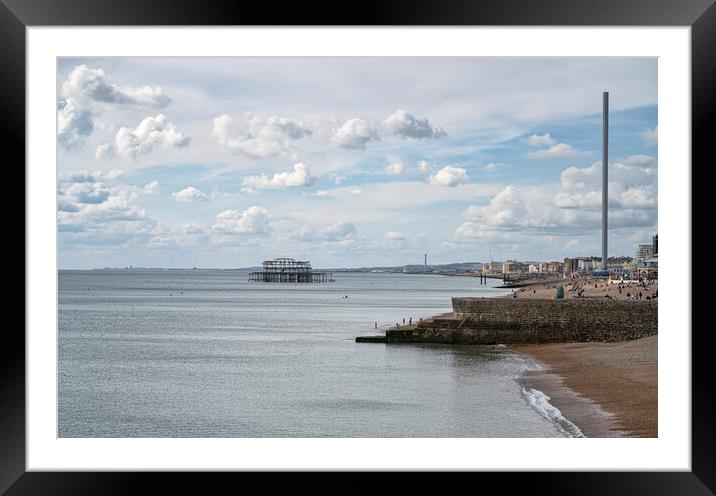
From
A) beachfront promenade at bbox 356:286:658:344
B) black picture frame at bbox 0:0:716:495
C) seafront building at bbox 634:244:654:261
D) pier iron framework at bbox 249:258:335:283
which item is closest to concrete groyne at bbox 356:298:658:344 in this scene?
beachfront promenade at bbox 356:286:658:344

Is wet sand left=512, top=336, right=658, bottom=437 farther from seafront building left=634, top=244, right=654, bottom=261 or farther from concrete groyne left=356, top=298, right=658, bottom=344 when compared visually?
seafront building left=634, top=244, right=654, bottom=261

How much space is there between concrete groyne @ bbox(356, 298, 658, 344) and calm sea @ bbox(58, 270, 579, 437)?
49 cm

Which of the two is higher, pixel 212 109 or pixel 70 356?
pixel 212 109

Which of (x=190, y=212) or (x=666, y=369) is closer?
(x=666, y=369)

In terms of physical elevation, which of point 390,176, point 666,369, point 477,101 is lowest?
point 666,369

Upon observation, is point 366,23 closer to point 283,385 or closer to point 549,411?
point 549,411

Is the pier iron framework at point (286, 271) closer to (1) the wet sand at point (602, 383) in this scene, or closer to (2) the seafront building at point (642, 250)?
(2) the seafront building at point (642, 250)

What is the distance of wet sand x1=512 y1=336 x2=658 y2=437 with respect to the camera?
9133 millimetres

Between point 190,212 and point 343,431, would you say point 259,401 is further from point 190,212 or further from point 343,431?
point 190,212

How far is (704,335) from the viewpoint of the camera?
2.94 meters

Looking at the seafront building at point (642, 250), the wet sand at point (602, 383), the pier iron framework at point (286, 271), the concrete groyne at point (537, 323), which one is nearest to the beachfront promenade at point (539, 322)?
the concrete groyne at point (537, 323)

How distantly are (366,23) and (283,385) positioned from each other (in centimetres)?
1227

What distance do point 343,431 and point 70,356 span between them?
13.2m

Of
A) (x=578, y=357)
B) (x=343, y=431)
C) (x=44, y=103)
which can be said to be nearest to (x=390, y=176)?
(x=578, y=357)
